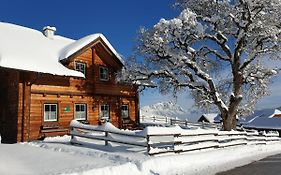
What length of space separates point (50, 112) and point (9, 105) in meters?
2.49

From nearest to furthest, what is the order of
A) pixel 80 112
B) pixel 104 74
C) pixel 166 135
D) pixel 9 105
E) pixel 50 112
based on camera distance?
pixel 166 135
pixel 9 105
pixel 50 112
pixel 80 112
pixel 104 74

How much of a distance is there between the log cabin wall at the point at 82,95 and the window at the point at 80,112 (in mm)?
229

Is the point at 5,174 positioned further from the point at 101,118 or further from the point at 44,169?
the point at 101,118

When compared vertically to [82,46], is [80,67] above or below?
below

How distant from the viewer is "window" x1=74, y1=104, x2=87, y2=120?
2212cm

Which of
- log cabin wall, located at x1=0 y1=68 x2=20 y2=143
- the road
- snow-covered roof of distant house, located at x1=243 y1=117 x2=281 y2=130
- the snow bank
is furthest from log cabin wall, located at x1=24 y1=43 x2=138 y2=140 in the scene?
snow-covered roof of distant house, located at x1=243 y1=117 x2=281 y2=130

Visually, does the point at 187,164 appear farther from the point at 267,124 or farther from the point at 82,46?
the point at 267,124

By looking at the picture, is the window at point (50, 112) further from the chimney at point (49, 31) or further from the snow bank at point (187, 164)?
the snow bank at point (187, 164)

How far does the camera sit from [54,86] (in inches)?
807

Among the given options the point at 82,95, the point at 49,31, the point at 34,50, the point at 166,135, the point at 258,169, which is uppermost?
the point at 49,31

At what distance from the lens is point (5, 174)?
30.6ft

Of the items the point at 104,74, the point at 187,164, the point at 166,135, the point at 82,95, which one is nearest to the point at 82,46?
the point at 104,74

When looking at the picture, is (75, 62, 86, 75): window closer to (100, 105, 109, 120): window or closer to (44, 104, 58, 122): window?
(100, 105, 109, 120): window

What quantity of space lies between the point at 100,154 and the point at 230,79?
1470cm
